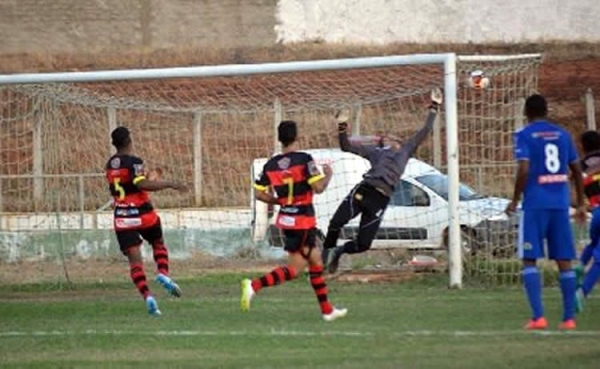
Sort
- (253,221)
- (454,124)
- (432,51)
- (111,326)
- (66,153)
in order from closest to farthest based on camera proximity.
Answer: (111,326) < (454,124) < (253,221) < (66,153) < (432,51)

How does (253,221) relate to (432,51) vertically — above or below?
below

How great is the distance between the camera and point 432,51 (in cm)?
5306

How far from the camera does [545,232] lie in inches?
572

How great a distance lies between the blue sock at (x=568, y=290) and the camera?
47.9 feet

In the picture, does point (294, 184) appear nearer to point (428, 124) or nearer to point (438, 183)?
point (428, 124)

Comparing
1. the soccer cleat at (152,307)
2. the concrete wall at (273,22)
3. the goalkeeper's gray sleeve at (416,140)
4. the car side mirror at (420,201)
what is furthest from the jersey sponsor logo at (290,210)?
the concrete wall at (273,22)

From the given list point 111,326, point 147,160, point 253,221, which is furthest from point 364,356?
point 147,160

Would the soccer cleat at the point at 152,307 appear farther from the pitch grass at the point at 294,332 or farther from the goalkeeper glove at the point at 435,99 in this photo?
the goalkeeper glove at the point at 435,99

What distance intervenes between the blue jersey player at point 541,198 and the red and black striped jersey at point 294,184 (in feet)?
7.48

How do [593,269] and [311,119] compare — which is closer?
[593,269]

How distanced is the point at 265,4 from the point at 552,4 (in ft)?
32.2

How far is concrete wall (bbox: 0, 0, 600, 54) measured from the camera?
55.0 metres

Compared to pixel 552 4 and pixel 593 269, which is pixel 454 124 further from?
pixel 552 4

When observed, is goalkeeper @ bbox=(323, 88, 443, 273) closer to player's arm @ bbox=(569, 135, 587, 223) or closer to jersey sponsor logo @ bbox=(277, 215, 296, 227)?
jersey sponsor logo @ bbox=(277, 215, 296, 227)
